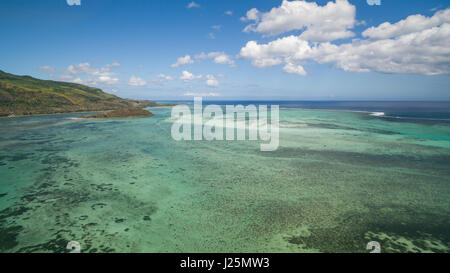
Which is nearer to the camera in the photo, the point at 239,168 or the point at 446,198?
the point at 446,198

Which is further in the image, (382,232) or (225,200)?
(225,200)

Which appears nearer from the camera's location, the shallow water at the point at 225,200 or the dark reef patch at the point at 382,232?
the dark reef patch at the point at 382,232

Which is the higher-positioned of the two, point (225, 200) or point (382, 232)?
point (225, 200)

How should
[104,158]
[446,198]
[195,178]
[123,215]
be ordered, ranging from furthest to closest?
[104,158], [195,178], [446,198], [123,215]

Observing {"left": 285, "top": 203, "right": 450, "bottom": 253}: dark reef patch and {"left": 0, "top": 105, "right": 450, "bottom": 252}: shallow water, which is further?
{"left": 0, "top": 105, "right": 450, "bottom": 252}: shallow water
